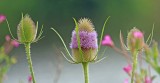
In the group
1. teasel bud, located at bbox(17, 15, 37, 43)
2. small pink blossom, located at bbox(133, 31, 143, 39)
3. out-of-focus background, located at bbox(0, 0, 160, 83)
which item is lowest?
small pink blossom, located at bbox(133, 31, 143, 39)

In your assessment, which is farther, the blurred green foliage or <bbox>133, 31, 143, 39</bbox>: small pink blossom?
the blurred green foliage

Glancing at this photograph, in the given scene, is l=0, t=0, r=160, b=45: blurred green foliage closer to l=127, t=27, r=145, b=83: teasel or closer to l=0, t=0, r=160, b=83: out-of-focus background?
l=0, t=0, r=160, b=83: out-of-focus background

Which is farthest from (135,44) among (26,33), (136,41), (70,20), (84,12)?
(84,12)

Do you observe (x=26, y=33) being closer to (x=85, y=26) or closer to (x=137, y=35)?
(x=85, y=26)

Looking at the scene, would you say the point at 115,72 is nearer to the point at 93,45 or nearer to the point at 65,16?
the point at 65,16

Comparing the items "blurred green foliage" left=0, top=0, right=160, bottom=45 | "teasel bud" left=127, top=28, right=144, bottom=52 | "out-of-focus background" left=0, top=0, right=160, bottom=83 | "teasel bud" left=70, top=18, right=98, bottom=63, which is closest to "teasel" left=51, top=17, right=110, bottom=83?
"teasel bud" left=70, top=18, right=98, bottom=63

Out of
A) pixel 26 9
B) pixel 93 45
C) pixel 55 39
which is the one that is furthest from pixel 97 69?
pixel 93 45

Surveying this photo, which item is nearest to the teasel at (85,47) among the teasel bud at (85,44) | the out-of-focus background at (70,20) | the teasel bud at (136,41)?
the teasel bud at (85,44)
